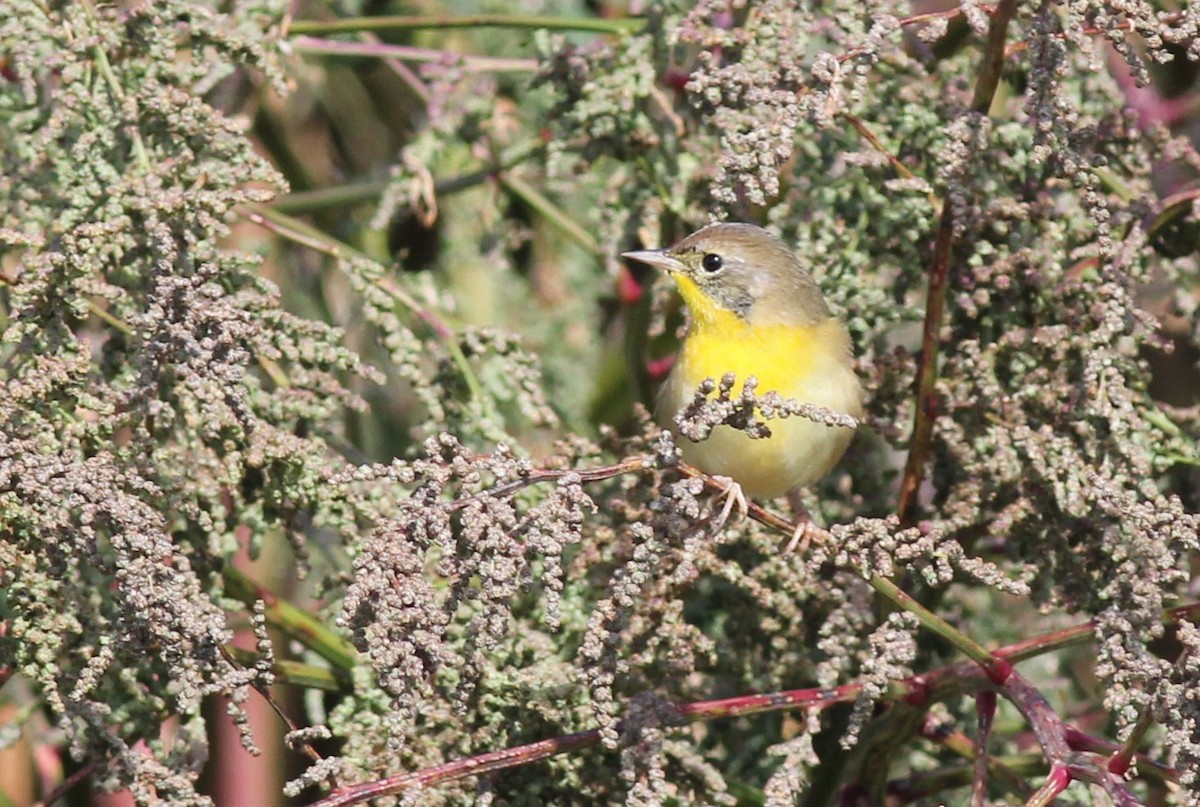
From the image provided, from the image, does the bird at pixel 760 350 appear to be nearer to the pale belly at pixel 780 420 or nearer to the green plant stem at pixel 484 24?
the pale belly at pixel 780 420

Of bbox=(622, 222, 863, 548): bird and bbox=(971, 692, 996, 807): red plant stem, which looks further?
bbox=(622, 222, 863, 548): bird

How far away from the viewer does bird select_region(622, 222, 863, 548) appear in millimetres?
2332

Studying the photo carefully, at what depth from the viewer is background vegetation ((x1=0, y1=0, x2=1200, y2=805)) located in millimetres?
1622

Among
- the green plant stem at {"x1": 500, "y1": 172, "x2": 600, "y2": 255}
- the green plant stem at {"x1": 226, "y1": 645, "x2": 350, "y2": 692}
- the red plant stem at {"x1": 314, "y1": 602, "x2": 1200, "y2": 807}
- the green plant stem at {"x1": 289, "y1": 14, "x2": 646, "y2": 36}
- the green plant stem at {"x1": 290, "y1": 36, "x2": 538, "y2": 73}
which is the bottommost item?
the green plant stem at {"x1": 226, "y1": 645, "x2": 350, "y2": 692}

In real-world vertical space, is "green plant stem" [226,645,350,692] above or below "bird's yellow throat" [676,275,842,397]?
below

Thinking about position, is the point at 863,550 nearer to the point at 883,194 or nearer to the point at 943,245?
the point at 943,245

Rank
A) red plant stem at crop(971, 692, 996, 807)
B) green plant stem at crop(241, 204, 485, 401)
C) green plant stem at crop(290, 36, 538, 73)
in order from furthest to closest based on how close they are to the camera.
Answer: green plant stem at crop(290, 36, 538, 73), green plant stem at crop(241, 204, 485, 401), red plant stem at crop(971, 692, 996, 807)

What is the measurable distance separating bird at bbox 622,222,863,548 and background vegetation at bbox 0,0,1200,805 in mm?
62

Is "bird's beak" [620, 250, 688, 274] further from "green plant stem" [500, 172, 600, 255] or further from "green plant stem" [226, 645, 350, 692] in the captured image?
"green plant stem" [226, 645, 350, 692]

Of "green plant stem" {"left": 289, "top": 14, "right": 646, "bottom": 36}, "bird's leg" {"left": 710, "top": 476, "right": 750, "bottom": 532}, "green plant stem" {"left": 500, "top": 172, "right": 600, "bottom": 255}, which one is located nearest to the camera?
"bird's leg" {"left": 710, "top": 476, "right": 750, "bottom": 532}

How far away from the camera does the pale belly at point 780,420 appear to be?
232 cm

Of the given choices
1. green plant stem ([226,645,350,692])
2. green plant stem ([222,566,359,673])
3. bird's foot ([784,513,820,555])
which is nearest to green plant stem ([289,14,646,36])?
bird's foot ([784,513,820,555])

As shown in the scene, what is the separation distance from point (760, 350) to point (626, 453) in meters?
0.40

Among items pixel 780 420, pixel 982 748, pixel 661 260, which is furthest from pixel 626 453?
pixel 982 748
